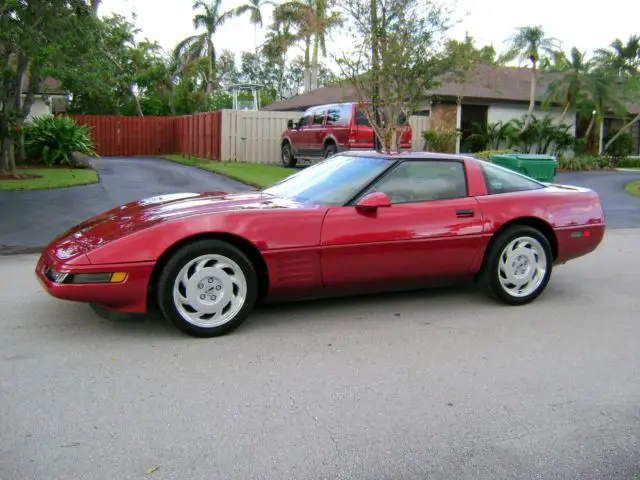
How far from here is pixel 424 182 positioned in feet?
18.0

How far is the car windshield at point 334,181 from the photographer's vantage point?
5.24 m

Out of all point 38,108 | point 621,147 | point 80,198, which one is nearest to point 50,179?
point 80,198

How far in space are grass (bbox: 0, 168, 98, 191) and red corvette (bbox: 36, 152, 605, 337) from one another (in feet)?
30.8

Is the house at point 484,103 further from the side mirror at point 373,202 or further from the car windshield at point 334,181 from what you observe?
the side mirror at point 373,202

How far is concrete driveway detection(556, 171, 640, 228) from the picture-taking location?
11852 mm

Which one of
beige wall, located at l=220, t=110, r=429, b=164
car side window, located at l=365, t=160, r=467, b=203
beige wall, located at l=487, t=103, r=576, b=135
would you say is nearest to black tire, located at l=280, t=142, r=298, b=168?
beige wall, located at l=220, t=110, r=429, b=164

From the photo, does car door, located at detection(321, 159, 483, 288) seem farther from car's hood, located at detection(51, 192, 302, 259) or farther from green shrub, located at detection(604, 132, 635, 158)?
green shrub, located at detection(604, 132, 635, 158)

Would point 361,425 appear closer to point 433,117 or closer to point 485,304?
point 485,304

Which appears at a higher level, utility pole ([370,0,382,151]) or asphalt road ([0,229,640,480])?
utility pole ([370,0,382,151])

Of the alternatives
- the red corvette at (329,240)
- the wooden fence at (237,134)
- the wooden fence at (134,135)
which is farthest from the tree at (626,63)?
the red corvette at (329,240)

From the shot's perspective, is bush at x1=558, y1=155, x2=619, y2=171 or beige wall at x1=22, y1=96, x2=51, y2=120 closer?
bush at x1=558, y1=155, x2=619, y2=171

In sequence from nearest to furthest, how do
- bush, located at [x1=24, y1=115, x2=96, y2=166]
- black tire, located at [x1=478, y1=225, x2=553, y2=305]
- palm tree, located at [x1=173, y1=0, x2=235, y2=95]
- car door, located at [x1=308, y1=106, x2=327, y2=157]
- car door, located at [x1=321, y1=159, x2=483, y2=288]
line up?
car door, located at [x1=321, y1=159, x2=483, y2=288] → black tire, located at [x1=478, y1=225, x2=553, y2=305] → car door, located at [x1=308, y1=106, x2=327, y2=157] → bush, located at [x1=24, y1=115, x2=96, y2=166] → palm tree, located at [x1=173, y1=0, x2=235, y2=95]

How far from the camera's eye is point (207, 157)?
23516 millimetres

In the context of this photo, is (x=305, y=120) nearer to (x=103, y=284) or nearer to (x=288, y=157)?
(x=288, y=157)
